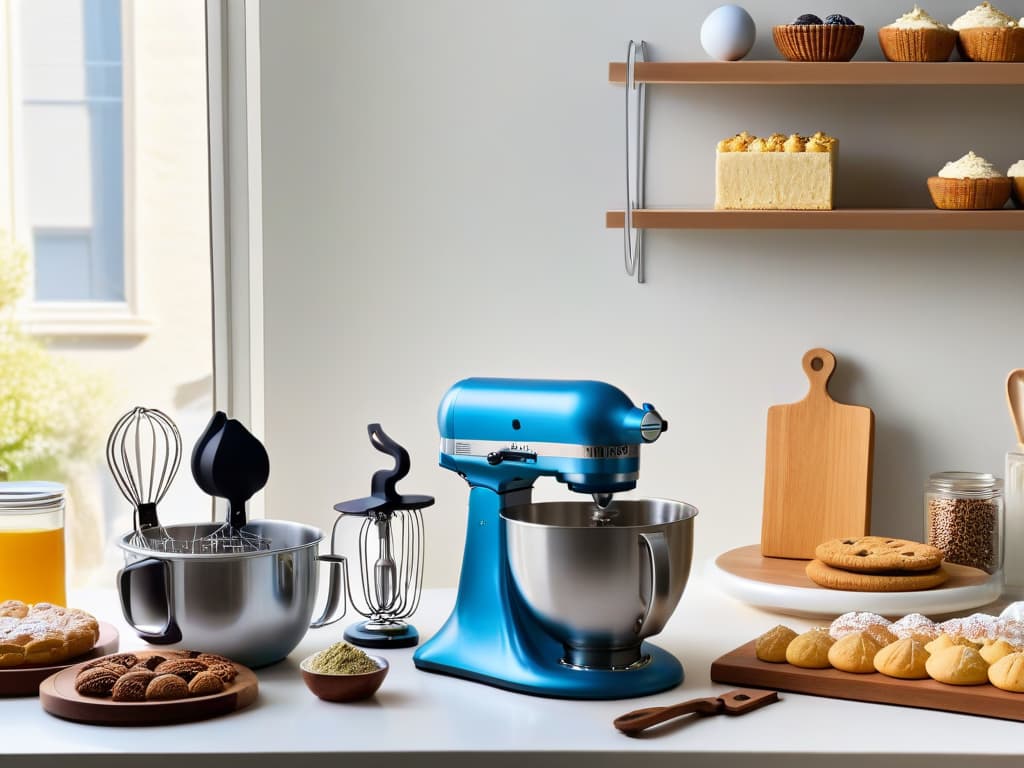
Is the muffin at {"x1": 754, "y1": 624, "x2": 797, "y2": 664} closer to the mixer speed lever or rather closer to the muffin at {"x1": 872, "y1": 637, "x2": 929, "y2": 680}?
the muffin at {"x1": 872, "y1": 637, "x2": 929, "y2": 680}

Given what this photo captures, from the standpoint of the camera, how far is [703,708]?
1.24m

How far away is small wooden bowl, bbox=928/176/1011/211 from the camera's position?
5.72 ft

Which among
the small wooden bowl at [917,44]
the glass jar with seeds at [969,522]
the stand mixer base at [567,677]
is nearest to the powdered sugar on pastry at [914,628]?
the stand mixer base at [567,677]

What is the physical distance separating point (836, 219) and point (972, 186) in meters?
0.21

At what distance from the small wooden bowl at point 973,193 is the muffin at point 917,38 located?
19 centimetres

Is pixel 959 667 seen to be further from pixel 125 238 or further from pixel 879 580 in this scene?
pixel 125 238

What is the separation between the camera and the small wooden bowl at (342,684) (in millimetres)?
1273

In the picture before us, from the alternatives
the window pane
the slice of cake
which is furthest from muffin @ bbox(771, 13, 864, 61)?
the window pane

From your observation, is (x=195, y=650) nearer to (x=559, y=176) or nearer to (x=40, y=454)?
(x=559, y=176)

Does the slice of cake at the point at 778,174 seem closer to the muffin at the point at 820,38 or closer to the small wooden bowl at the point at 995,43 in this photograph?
the muffin at the point at 820,38

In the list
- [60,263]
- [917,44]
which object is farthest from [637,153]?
[60,263]

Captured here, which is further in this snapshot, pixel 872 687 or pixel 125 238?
pixel 125 238

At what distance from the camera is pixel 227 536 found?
1.51m

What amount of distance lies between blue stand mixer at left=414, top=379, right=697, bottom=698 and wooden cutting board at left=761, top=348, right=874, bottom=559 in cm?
53
